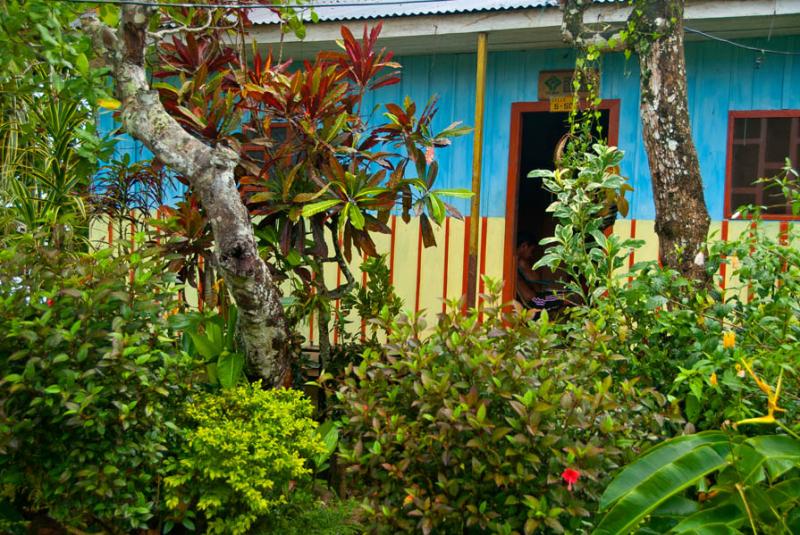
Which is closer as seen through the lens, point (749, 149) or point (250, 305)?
point (250, 305)

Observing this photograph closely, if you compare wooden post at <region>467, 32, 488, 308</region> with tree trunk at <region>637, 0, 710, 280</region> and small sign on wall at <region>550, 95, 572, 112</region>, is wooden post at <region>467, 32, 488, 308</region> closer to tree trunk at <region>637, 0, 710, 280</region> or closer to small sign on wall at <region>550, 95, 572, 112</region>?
small sign on wall at <region>550, 95, 572, 112</region>

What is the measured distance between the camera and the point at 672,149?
4.62m

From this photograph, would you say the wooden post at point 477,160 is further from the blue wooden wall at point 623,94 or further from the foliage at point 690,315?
the foliage at point 690,315

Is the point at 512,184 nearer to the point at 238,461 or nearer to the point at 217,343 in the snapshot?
the point at 217,343

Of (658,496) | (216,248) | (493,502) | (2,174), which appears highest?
(2,174)

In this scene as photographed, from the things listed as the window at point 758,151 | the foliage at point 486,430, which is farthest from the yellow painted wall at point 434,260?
the foliage at point 486,430

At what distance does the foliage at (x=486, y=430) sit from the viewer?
298 cm

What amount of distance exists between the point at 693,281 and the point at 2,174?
5565 millimetres

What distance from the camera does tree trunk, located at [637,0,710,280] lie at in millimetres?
4574

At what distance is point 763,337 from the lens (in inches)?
147

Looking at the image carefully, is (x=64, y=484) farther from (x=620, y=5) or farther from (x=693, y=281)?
(x=620, y=5)

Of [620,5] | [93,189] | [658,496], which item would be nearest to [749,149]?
[620,5]

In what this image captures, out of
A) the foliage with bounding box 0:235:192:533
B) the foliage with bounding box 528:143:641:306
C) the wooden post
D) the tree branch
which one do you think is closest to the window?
the wooden post

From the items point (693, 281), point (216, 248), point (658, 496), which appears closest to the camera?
point (658, 496)
